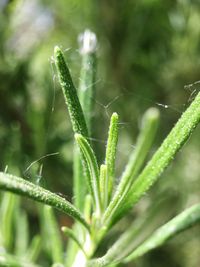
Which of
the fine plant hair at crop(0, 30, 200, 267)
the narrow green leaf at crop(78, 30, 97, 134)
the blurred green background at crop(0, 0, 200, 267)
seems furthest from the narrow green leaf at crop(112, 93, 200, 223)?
the blurred green background at crop(0, 0, 200, 267)

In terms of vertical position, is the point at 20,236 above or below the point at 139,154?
below

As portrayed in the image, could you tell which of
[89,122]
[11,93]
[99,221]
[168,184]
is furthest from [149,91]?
[99,221]

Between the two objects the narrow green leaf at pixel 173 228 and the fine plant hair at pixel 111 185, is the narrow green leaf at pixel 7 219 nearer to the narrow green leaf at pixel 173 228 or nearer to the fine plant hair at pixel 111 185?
the fine plant hair at pixel 111 185

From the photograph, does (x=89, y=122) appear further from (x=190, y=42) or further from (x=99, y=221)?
(x=190, y=42)

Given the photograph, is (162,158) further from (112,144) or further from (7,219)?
(7,219)

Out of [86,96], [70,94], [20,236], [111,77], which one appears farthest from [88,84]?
[111,77]

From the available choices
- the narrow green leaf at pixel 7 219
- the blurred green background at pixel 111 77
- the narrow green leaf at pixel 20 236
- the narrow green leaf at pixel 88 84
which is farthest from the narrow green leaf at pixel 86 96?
the blurred green background at pixel 111 77

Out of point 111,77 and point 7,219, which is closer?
point 7,219
